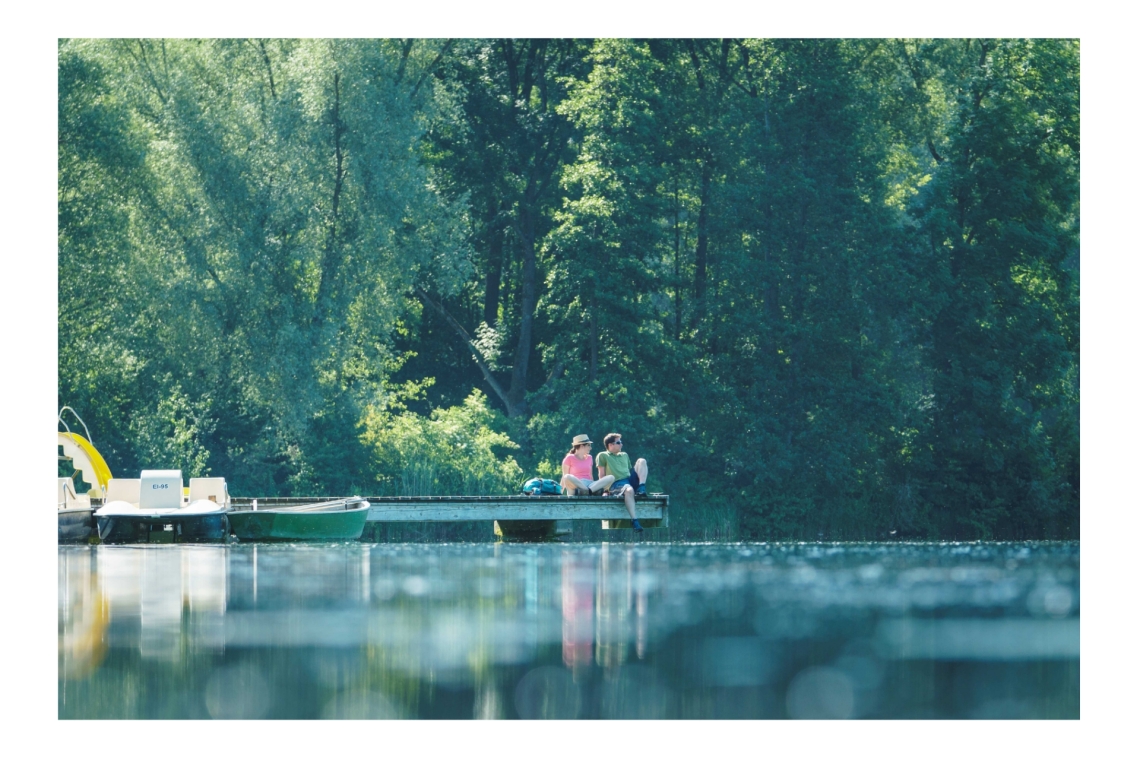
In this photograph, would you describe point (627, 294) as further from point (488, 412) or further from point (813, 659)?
point (813, 659)

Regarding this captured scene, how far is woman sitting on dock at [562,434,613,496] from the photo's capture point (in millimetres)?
19812

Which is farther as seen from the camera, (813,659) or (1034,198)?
(1034,198)

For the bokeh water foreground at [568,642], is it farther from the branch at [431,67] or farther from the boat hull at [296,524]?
the branch at [431,67]

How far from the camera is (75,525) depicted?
1783cm

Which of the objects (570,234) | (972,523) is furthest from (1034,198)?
(570,234)

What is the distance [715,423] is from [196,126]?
33.8 ft

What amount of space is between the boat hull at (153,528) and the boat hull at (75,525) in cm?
27

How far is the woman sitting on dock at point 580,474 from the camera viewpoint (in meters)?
19.8

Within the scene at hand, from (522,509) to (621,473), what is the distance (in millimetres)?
1221

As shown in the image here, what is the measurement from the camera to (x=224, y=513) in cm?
1806

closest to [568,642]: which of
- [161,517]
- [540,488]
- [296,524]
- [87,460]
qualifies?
[161,517]

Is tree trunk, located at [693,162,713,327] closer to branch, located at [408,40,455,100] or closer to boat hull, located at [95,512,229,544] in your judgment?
branch, located at [408,40,455,100]

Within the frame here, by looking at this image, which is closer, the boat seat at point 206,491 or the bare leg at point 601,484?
the boat seat at point 206,491

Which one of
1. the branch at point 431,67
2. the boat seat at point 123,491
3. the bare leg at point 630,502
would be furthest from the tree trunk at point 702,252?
the boat seat at point 123,491
